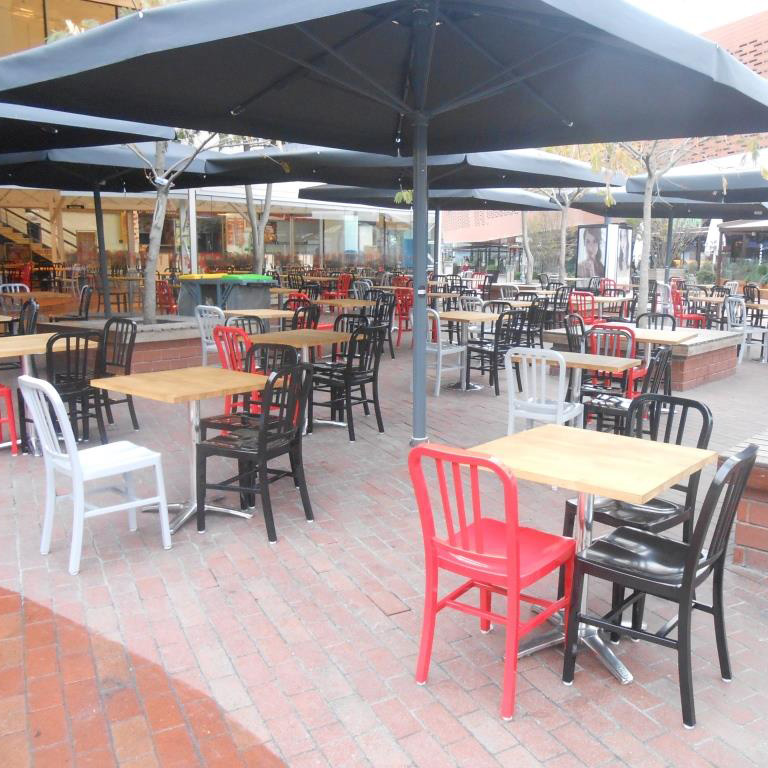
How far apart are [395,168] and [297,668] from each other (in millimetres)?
6523

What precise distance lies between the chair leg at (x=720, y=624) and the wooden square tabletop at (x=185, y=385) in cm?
232

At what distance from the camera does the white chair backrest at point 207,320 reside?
6.93 m

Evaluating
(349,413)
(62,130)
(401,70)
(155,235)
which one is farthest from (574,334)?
(155,235)

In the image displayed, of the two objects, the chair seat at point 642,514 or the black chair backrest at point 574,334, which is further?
the black chair backrest at point 574,334

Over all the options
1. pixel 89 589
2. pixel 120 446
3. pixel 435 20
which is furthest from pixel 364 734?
pixel 435 20

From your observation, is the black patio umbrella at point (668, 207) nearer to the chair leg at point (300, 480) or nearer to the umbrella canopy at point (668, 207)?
the umbrella canopy at point (668, 207)

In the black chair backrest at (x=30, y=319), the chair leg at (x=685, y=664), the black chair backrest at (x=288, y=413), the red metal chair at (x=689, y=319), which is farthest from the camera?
the red metal chair at (x=689, y=319)

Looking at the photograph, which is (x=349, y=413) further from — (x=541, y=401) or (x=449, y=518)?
(x=449, y=518)

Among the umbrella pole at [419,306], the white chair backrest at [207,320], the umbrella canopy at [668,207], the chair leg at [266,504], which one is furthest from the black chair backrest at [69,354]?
the umbrella canopy at [668,207]

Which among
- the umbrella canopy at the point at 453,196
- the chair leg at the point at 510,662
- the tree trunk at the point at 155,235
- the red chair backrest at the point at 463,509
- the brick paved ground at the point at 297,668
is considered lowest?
the brick paved ground at the point at 297,668

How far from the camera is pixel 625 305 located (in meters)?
12.4

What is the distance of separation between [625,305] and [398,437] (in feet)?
27.2

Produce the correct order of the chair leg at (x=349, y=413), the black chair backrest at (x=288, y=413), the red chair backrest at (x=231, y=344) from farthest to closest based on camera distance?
the chair leg at (x=349, y=413), the red chair backrest at (x=231, y=344), the black chair backrest at (x=288, y=413)

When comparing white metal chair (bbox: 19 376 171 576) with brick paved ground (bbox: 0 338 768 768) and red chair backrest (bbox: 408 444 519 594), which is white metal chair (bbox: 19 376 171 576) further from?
red chair backrest (bbox: 408 444 519 594)
